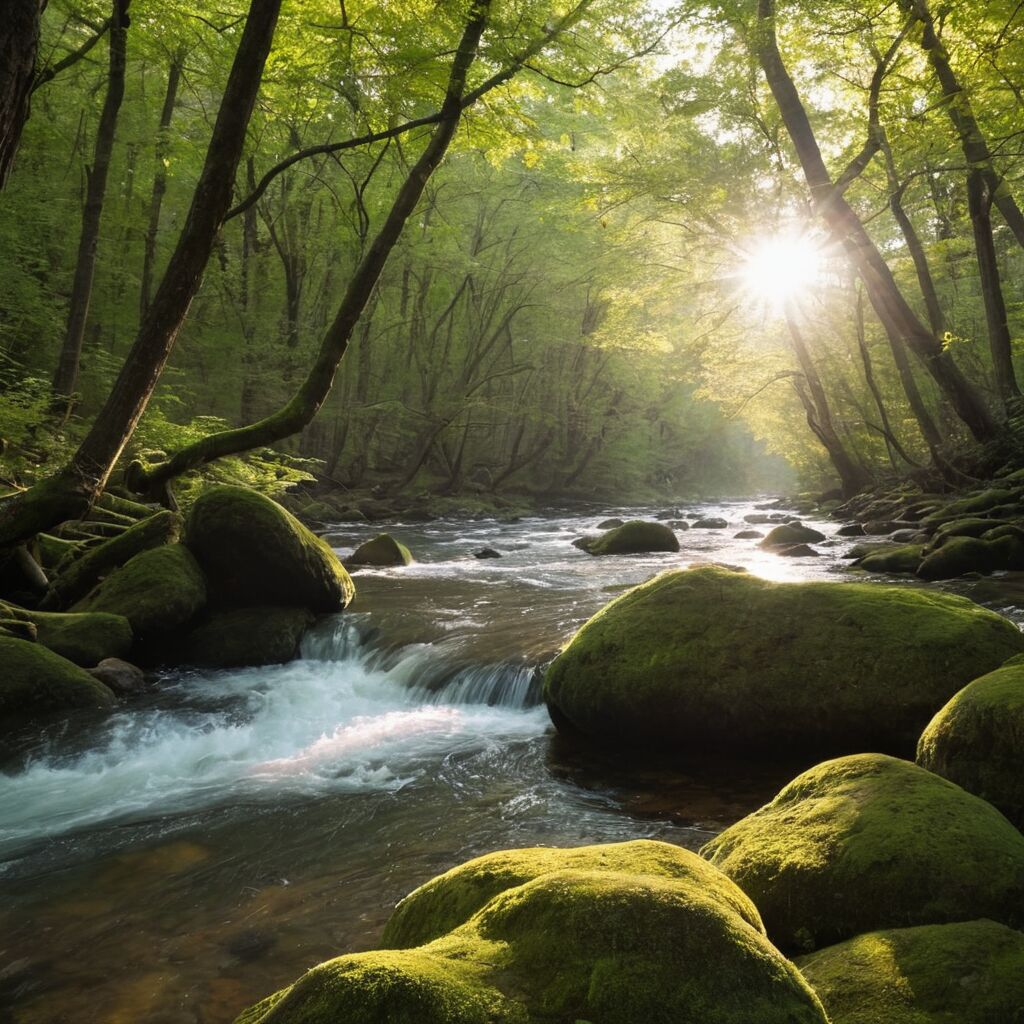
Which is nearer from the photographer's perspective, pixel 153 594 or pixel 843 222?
pixel 153 594

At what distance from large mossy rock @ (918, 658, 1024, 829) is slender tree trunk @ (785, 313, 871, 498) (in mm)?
18541

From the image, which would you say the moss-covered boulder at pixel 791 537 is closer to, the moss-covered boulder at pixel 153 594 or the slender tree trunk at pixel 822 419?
the slender tree trunk at pixel 822 419

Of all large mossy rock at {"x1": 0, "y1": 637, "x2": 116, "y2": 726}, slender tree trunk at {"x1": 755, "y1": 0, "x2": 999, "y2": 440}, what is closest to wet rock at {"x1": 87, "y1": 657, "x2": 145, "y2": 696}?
large mossy rock at {"x1": 0, "y1": 637, "x2": 116, "y2": 726}

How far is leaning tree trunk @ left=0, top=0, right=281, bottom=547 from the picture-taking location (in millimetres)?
5262

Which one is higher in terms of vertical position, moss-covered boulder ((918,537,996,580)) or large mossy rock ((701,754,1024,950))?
moss-covered boulder ((918,537,996,580))

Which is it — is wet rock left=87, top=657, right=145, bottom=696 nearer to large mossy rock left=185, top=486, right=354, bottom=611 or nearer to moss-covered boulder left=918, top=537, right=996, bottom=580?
large mossy rock left=185, top=486, right=354, bottom=611

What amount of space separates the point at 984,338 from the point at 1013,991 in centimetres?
2435

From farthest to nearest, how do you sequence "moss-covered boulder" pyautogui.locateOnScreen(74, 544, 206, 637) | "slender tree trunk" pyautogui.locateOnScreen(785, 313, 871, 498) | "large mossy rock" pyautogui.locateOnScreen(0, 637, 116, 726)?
"slender tree trunk" pyautogui.locateOnScreen(785, 313, 871, 498) → "moss-covered boulder" pyautogui.locateOnScreen(74, 544, 206, 637) → "large mossy rock" pyautogui.locateOnScreen(0, 637, 116, 726)

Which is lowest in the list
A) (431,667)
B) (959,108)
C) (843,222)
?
(431,667)

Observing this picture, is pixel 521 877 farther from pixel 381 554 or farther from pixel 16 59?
pixel 381 554

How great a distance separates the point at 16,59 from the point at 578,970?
437cm

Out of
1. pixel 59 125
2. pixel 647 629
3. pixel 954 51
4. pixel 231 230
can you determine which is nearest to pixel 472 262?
pixel 231 230

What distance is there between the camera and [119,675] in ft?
23.6

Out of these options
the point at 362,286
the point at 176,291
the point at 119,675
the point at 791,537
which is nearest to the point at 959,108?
the point at 362,286
